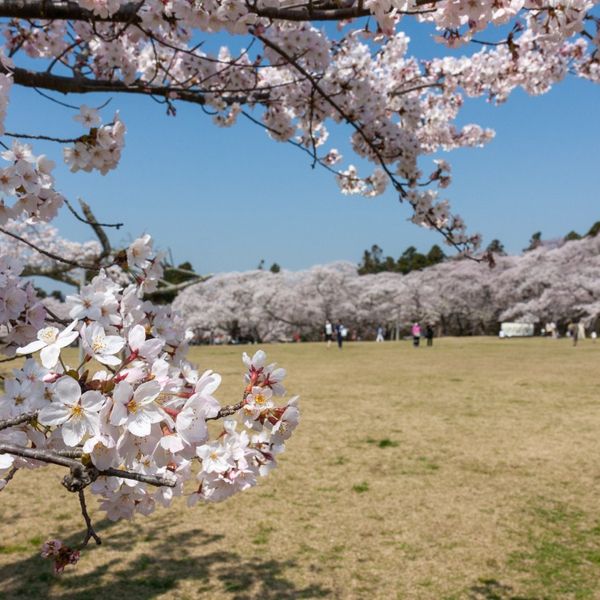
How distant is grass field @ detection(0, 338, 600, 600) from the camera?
3689mm

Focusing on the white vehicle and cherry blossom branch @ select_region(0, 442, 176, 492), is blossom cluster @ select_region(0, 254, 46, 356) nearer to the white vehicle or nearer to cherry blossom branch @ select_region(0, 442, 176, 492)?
cherry blossom branch @ select_region(0, 442, 176, 492)

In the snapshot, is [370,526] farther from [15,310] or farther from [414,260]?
[414,260]

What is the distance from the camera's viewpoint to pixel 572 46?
6.61 meters

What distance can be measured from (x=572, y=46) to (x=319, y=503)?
5.74 metres

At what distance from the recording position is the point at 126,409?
3.83 ft

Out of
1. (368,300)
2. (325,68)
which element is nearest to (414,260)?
(368,300)

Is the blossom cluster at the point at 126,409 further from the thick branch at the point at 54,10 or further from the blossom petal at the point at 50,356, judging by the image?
the thick branch at the point at 54,10

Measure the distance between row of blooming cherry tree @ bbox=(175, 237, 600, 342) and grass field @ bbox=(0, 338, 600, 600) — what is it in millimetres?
37340

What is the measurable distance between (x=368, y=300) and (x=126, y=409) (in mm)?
46528

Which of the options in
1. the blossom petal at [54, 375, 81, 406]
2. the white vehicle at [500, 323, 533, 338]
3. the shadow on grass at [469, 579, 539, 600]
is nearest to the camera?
the blossom petal at [54, 375, 81, 406]

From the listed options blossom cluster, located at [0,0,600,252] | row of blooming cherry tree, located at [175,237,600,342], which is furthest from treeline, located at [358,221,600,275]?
blossom cluster, located at [0,0,600,252]

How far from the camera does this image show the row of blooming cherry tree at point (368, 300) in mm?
44625

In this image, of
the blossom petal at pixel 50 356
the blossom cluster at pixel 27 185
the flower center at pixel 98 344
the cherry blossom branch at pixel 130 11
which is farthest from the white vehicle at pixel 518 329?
the blossom petal at pixel 50 356

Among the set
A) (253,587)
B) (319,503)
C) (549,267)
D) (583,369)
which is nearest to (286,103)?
(319,503)
